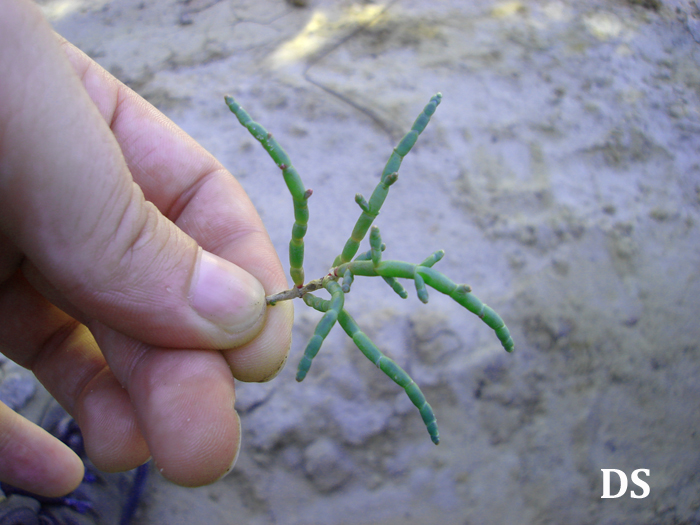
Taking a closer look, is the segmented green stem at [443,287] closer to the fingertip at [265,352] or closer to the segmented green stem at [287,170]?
the segmented green stem at [287,170]

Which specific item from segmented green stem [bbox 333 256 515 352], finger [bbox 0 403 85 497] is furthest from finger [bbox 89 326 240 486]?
finger [bbox 0 403 85 497]

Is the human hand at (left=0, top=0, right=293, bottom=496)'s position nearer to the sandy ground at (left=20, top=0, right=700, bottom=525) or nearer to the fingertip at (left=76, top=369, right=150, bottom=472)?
the fingertip at (left=76, top=369, right=150, bottom=472)

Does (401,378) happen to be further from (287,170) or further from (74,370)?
(74,370)

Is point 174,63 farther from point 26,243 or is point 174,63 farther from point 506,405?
point 506,405

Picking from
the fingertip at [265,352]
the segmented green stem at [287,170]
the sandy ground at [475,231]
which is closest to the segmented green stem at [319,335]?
the segmented green stem at [287,170]

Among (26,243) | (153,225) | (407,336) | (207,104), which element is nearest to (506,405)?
(407,336)

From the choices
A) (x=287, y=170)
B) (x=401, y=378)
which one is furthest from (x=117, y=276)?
(x=401, y=378)
